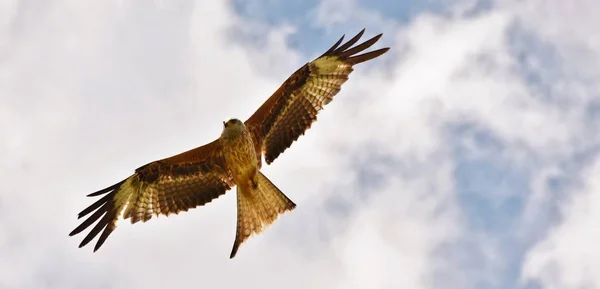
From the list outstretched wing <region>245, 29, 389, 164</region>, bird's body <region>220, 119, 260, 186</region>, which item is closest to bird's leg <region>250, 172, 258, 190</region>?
bird's body <region>220, 119, 260, 186</region>

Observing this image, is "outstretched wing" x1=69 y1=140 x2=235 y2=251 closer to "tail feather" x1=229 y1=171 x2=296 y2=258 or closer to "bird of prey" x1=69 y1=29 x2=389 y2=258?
"bird of prey" x1=69 y1=29 x2=389 y2=258

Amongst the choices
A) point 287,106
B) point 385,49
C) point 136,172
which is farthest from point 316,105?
point 136,172

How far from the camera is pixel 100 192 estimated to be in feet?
41.0

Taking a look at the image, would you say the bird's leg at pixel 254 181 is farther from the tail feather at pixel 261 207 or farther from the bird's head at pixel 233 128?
the bird's head at pixel 233 128

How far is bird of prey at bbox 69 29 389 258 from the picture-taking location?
12594 millimetres

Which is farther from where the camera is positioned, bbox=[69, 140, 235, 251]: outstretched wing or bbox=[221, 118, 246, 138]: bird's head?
bbox=[69, 140, 235, 251]: outstretched wing

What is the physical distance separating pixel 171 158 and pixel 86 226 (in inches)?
56.0

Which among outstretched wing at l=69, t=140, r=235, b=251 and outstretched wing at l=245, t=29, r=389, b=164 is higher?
outstretched wing at l=245, t=29, r=389, b=164

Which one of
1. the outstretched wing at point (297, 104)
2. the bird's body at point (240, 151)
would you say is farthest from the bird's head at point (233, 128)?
the outstretched wing at point (297, 104)

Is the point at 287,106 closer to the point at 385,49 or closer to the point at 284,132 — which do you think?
the point at 284,132

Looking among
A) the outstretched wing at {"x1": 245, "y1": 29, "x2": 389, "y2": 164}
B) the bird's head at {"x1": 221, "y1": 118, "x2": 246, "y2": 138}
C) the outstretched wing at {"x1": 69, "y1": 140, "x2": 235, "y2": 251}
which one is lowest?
the outstretched wing at {"x1": 69, "y1": 140, "x2": 235, "y2": 251}

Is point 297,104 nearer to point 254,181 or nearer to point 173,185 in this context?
point 254,181

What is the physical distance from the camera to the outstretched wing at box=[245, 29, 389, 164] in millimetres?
12906

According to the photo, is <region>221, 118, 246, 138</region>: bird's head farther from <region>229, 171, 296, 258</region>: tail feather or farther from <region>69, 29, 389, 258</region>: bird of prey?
<region>229, 171, 296, 258</region>: tail feather
